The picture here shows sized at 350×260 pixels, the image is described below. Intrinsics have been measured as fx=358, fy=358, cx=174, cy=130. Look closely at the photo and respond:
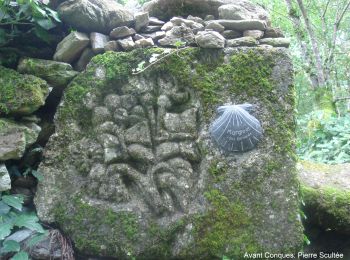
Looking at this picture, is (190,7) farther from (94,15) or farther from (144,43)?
(94,15)

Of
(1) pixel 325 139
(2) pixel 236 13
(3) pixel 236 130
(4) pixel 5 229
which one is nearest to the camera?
(4) pixel 5 229

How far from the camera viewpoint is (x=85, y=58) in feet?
9.45

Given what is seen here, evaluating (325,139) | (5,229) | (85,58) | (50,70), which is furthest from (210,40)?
(325,139)

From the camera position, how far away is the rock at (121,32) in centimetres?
283

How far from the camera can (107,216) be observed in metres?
2.47

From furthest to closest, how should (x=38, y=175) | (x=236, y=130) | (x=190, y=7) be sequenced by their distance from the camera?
(x=190, y=7) → (x=38, y=175) → (x=236, y=130)

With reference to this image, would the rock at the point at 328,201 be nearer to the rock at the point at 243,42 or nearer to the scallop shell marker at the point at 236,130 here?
the scallop shell marker at the point at 236,130

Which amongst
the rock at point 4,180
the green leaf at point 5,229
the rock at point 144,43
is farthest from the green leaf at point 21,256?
the rock at point 144,43

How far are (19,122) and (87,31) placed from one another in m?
0.91

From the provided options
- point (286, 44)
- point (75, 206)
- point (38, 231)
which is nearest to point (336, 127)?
point (286, 44)

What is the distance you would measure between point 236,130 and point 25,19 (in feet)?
5.94

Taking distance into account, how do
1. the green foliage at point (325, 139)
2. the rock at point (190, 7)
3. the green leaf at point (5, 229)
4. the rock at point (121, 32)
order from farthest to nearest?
1. the green foliage at point (325, 139)
2. the rock at point (190, 7)
3. the rock at point (121, 32)
4. the green leaf at point (5, 229)

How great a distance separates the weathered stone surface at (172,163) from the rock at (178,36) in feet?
0.42

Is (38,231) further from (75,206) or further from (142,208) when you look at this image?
(142,208)
